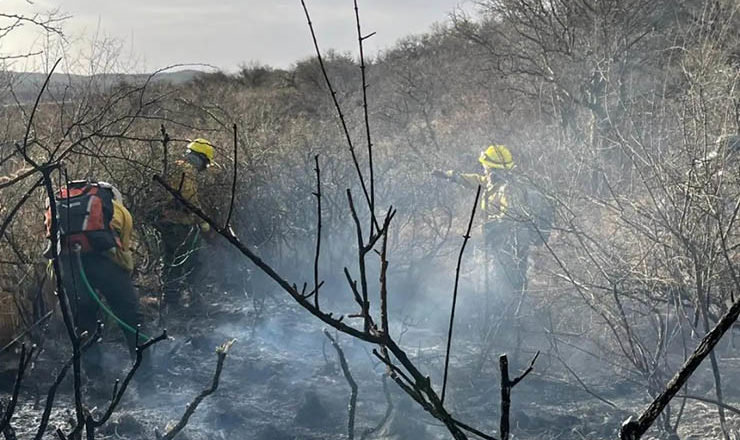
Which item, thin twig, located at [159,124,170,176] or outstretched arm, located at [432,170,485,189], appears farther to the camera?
outstretched arm, located at [432,170,485,189]

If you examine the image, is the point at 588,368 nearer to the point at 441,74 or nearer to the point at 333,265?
the point at 333,265

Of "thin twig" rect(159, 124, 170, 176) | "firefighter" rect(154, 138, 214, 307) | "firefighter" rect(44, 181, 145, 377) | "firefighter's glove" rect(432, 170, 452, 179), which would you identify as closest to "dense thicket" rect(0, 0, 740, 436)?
"thin twig" rect(159, 124, 170, 176)

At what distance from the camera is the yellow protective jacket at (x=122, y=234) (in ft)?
20.9

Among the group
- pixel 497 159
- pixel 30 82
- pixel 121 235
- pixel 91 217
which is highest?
pixel 30 82

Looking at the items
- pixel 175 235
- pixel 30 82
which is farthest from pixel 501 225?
pixel 30 82

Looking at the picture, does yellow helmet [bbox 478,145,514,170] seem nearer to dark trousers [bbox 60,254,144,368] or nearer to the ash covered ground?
the ash covered ground

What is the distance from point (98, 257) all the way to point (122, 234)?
0.26 m

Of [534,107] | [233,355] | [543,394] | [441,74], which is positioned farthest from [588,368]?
[441,74]

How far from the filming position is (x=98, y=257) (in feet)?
21.2

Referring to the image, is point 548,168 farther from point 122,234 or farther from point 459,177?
point 122,234

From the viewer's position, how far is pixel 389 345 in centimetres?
124

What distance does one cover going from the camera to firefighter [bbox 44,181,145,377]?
6.13 m

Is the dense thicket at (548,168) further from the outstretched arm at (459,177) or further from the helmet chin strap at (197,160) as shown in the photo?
the outstretched arm at (459,177)

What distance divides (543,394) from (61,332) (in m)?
4.48
